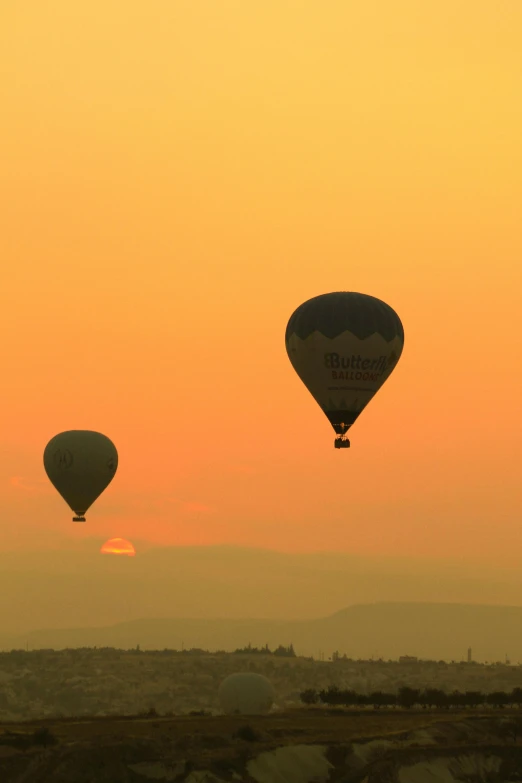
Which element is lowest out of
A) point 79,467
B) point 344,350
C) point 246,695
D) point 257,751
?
point 246,695

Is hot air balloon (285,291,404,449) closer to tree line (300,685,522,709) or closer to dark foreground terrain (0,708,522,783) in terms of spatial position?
dark foreground terrain (0,708,522,783)

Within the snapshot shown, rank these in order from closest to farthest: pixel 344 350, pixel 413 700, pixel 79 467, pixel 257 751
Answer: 1. pixel 257 751
2. pixel 344 350
3. pixel 413 700
4. pixel 79 467

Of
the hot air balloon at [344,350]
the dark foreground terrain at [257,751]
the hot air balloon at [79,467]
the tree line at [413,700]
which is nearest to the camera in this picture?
the dark foreground terrain at [257,751]

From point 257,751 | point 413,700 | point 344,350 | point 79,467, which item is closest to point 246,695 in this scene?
point 413,700

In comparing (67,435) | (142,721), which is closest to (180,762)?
(142,721)

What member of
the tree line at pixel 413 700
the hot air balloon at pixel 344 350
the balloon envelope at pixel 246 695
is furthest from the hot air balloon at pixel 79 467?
the hot air balloon at pixel 344 350

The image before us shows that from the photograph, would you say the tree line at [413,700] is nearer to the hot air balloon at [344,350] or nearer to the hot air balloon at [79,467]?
the hot air balloon at [79,467]

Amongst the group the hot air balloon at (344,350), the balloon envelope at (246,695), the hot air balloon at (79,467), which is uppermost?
the hot air balloon at (344,350)

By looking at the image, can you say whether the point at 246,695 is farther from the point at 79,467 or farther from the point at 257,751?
the point at 257,751

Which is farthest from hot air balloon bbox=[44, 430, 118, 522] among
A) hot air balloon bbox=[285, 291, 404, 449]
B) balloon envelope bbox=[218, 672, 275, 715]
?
hot air balloon bbox=[285, 291, 404, 449]
